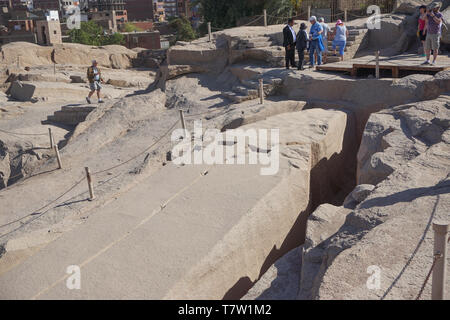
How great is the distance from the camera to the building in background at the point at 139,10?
6206 cm

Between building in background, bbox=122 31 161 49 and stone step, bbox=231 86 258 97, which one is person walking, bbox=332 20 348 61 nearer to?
stone step, bbox=231 86 258 97

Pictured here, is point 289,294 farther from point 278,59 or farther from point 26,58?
point 26,58

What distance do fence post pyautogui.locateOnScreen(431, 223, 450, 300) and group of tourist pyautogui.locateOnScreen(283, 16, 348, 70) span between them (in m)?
8.90

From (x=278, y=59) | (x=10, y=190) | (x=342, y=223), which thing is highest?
(x=278, y=59)

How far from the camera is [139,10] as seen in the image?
6281cm

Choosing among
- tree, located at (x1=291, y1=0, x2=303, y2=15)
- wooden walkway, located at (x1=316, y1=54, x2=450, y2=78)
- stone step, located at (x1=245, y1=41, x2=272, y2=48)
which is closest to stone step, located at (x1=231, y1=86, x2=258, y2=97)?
wooden walkway, located at (x1=316, y1=54, x2=450, y2=78)

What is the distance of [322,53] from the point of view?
1250 centimetres

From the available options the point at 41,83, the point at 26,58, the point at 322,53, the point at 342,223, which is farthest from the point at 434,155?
the point at 26,58

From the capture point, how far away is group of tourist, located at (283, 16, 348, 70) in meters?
11.2

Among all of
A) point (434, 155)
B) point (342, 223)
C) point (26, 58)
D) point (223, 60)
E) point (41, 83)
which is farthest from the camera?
point (26, 58)

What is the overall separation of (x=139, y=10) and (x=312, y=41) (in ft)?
185

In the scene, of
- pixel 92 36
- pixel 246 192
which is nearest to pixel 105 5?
pixel 92 36

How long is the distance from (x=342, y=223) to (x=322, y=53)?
8.50 m

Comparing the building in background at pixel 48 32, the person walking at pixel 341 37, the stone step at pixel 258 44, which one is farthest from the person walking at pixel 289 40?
the building in background at pixel 48 32
